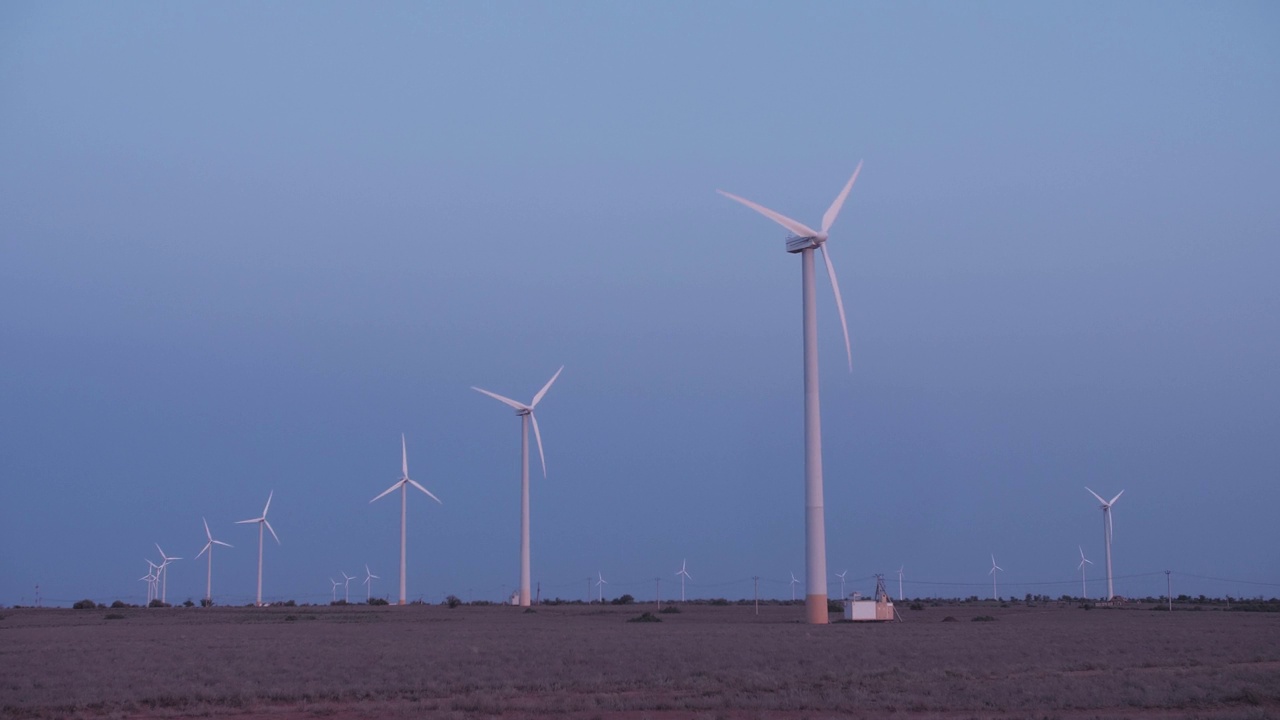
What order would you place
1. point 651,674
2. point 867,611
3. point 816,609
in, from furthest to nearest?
point 867,611 < point 816,609 < point 651,674

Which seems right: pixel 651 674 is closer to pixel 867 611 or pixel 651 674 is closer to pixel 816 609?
pixel 816 609

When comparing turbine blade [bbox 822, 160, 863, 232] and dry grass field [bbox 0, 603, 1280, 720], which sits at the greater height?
turbine blade [bbox 822, 160, 863, 232]

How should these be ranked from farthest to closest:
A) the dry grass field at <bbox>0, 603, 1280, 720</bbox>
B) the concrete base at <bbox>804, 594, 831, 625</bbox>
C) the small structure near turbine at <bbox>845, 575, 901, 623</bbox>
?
1. the small structure near turbine at <bbox>845, 575, 901, 623</bbox>
2. the concrete base at <bbox>804, 594, 831, 625</bbox>
3. the dry grass field at <bbox>0, 603, 1280, 720</bbox>

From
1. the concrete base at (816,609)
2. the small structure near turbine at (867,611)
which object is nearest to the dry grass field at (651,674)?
the concrete base at (816,609)

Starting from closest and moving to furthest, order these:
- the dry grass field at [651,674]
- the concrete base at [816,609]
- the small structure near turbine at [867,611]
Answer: the dry grass field at [651,674] → the concrete base at [816,609] → the small structure near turbine at [867,611]

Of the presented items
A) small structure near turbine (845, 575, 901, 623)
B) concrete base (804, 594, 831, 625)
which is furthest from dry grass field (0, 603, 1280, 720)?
small structure near turbine (845, 575, 901, 623)

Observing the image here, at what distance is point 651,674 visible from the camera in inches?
1319

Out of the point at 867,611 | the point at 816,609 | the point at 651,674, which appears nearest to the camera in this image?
the point at 651,674

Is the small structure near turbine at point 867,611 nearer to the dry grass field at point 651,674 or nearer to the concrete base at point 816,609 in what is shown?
the concrete base at point 816,609

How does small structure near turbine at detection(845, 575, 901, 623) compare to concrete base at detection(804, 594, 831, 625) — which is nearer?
concrete base at detection(804, 594, 831, 625)

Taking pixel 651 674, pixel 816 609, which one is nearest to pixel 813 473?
pixel 816 609

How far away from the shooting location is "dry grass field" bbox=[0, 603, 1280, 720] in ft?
89.2

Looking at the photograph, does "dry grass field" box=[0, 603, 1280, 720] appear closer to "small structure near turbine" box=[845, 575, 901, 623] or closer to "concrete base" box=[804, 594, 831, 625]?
"concrete base" box=[804, 594, 831, 625]

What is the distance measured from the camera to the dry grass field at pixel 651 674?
89.2 ft
